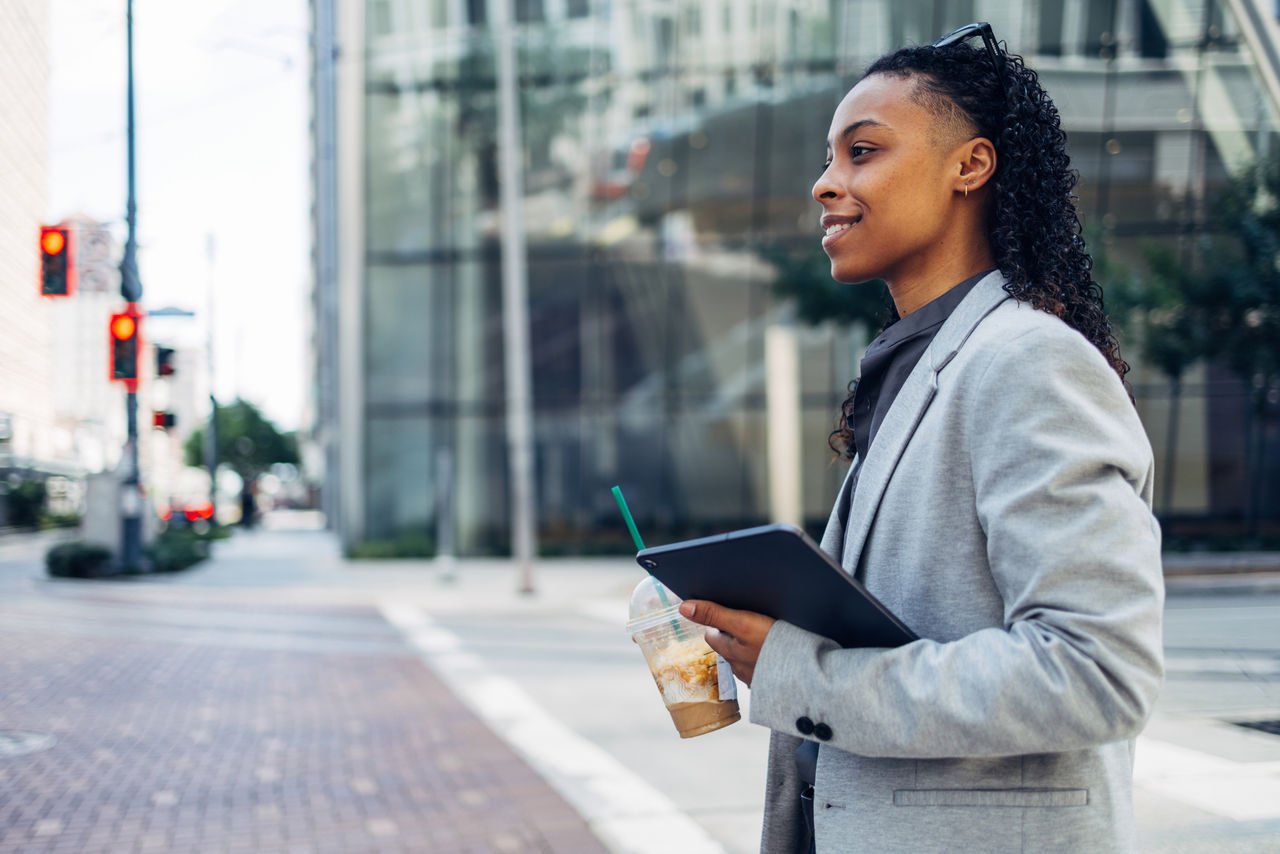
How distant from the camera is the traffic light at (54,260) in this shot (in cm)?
1265

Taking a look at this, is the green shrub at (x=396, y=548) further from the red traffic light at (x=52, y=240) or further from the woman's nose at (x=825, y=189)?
the woman's nose at (x=825, y=189)

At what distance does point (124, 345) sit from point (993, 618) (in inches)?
677

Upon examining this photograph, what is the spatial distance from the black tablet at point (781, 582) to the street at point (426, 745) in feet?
8.41

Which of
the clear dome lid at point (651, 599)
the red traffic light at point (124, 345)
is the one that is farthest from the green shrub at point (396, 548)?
the clear dome lid at point (651, 599)

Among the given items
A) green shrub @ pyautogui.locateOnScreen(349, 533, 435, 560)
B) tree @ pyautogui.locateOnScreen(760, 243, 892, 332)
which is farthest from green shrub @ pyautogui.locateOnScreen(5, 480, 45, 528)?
tree @ pyautogui.locateOnScreen(760, 243, 892, 332)

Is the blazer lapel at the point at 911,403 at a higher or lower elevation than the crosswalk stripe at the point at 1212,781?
higher

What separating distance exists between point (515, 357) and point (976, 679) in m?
14.7

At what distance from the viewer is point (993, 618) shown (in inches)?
54.3

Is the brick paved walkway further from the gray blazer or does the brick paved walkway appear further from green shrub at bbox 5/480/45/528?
green shrub at bbox 5/480/45/528

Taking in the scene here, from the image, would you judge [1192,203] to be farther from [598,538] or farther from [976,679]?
[976,679]

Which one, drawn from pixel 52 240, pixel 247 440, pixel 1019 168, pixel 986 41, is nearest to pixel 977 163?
pixel 1019 168

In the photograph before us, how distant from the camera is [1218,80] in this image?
2011cm

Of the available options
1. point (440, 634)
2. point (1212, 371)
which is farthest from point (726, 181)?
point (440, 634)

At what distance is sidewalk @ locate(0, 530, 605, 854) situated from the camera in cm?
506
